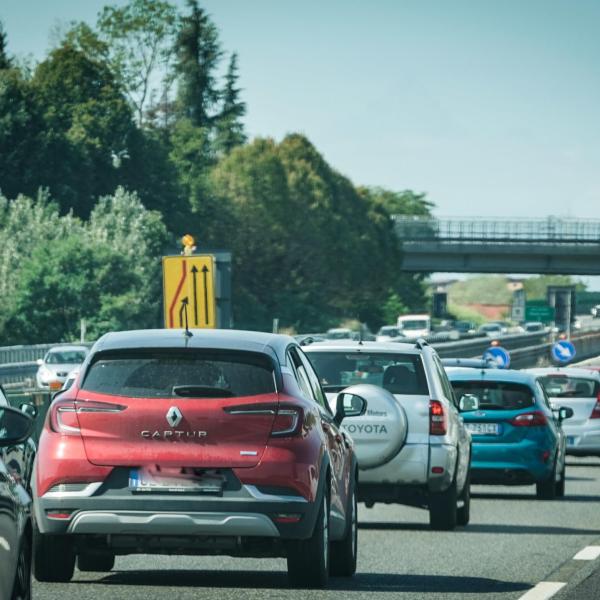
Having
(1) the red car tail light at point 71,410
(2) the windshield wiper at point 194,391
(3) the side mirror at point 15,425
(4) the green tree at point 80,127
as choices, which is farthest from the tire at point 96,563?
(4) the green tree at point 80,127

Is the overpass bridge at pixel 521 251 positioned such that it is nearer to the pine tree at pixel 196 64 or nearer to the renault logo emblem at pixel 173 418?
the pine tree at pixel 196 64

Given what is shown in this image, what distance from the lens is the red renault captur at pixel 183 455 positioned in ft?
35.0

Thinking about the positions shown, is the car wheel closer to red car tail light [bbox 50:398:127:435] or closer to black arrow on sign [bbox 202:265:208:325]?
black arrow on sign [bbox 202:265:208:325]

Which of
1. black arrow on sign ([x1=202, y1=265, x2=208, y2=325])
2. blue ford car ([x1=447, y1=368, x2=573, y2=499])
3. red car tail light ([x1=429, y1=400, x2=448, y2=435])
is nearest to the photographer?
red car tail light ([x1=429, y1=400, x2=448, y2=435])

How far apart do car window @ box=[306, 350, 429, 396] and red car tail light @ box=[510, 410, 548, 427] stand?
4587mm

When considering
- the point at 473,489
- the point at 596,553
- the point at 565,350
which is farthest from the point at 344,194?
the point at 596,553

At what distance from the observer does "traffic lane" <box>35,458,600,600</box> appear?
11359 millimetres

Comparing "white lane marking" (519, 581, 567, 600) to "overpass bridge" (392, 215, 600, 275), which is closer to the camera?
"white lane marking" (519, 581, 567, 600)

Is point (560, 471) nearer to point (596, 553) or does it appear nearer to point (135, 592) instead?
point (596, 553)

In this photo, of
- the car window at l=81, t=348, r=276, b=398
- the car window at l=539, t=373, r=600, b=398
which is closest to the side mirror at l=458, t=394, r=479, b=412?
the car window at l=81, t=348, r=276, b=398

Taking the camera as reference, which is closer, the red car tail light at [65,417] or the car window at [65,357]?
the red car tail light at [65,417]

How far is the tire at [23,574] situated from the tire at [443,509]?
9.40m

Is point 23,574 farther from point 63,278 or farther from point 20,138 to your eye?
point 20,138

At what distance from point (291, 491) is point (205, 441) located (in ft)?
1.80
